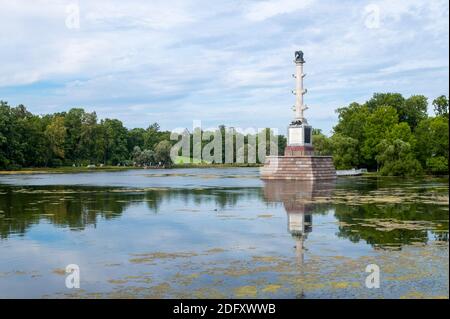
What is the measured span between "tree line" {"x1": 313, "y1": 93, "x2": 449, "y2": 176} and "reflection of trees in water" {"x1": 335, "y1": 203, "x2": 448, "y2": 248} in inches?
1765

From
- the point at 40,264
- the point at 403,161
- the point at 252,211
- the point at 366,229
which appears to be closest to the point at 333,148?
the point at 403,161

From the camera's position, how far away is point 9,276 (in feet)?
50.7

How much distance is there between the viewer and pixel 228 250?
63.7ft

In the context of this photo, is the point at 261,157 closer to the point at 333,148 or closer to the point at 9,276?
the point at 333,148

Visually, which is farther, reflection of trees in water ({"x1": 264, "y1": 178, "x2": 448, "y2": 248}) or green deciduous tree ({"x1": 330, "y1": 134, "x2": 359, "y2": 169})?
green deciduous tree ({"x1": 330, "y1": 134, "x2": 359, "y2": 169})

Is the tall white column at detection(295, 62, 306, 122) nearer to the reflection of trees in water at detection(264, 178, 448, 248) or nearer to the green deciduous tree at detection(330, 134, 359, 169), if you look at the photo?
the green deciduous tree at detection(330, 134, 359, 169)

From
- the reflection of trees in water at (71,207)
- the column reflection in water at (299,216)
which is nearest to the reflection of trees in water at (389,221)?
the column reflection in water at (299,216)

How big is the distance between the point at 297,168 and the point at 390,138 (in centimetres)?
2690

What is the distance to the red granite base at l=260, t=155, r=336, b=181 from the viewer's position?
69.2m
